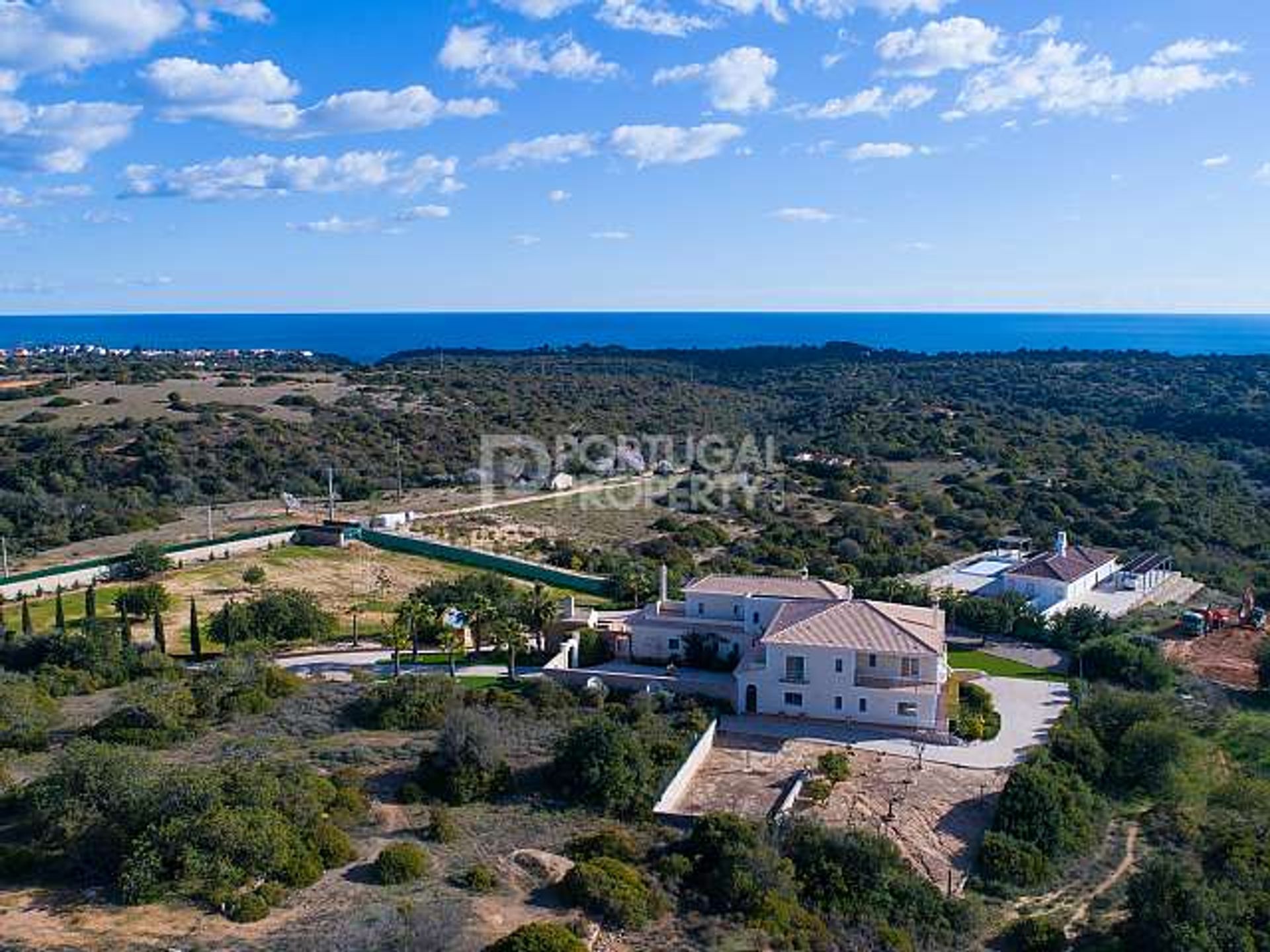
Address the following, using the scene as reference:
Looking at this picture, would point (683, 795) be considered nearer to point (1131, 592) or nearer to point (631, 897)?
point (631, 897)

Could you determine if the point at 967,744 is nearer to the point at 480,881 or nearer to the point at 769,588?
the point at 769,588

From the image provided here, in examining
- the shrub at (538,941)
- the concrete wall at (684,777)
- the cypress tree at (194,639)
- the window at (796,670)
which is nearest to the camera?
the shrub at (538,941)

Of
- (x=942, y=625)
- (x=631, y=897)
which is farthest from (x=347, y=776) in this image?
(x=942, y=625)

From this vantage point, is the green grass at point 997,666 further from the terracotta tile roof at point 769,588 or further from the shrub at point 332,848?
the shrub at point 332,848

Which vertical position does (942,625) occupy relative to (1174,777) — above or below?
above

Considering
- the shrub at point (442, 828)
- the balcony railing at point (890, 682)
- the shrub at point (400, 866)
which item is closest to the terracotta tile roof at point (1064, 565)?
the balcony railing at point (890, 682)

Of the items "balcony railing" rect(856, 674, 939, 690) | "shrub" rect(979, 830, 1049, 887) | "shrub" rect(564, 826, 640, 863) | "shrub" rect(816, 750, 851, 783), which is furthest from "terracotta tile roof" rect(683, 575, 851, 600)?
"shrub" rect(564, 826, 640, 863)

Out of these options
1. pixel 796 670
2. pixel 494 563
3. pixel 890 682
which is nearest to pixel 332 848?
pixel 796 670
